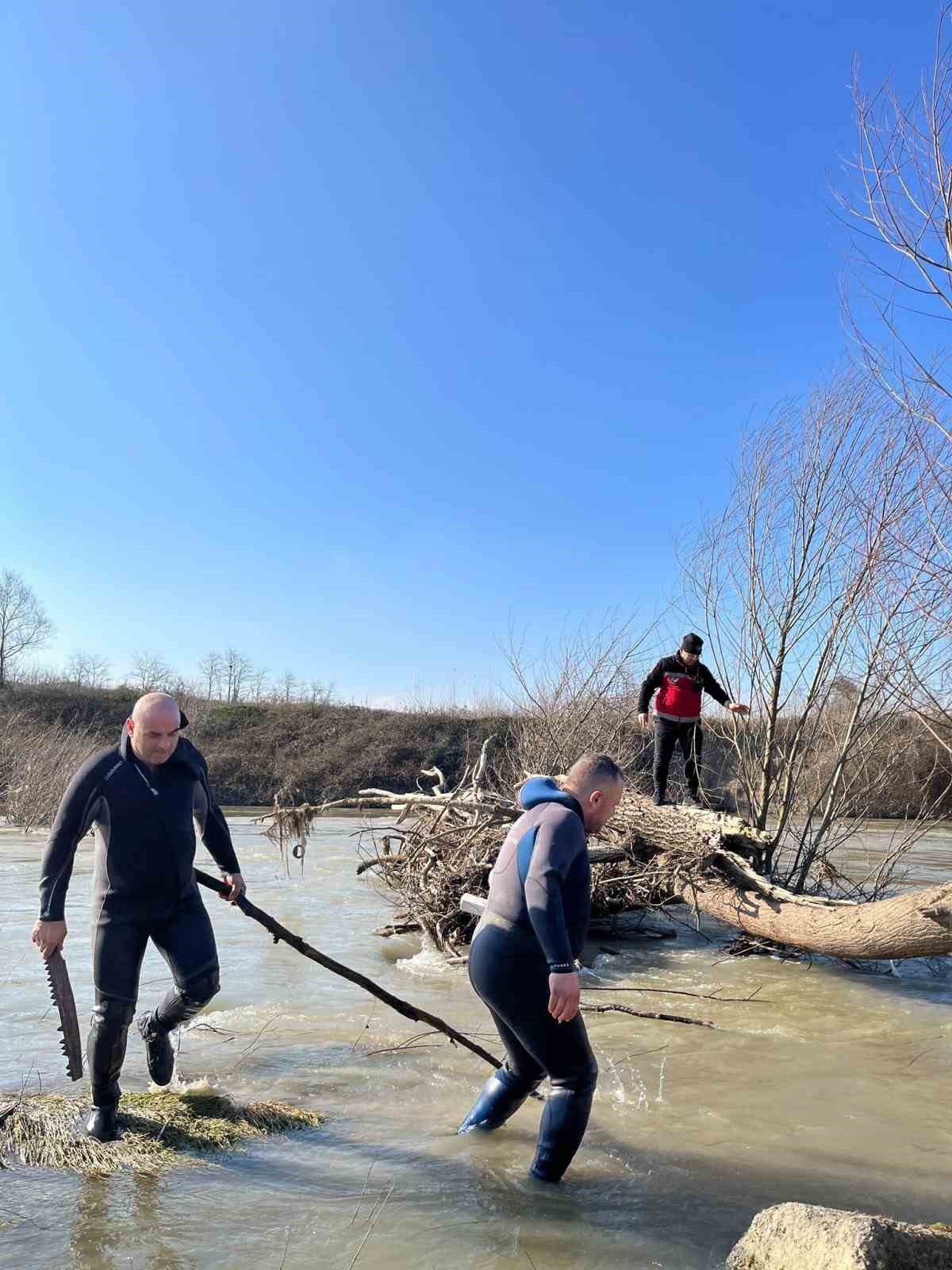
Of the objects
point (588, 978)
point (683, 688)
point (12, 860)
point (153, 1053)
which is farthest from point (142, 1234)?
point (12, 860)

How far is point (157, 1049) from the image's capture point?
446 centimetres

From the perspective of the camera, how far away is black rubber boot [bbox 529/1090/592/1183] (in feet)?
12.1

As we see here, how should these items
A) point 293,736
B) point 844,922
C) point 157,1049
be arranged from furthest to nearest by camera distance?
point 293,736 → point 844,922 → point 157,1049

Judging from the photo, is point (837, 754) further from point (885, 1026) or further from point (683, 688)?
point (885, 1026)

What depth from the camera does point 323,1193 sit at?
12.3ft

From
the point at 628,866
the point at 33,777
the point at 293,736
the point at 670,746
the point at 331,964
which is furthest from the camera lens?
the point at 293,736

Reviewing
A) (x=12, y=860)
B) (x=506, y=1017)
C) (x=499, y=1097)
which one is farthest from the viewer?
(x=12, y=860)

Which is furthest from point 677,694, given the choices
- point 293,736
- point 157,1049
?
point 293,736

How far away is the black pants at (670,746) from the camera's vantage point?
998 centimetres

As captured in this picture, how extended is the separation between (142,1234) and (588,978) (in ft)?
17.9

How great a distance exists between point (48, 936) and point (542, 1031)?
2152 mm

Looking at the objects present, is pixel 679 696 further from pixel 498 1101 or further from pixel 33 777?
pixel 33 777

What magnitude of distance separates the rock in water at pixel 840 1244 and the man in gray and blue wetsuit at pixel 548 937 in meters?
0.84

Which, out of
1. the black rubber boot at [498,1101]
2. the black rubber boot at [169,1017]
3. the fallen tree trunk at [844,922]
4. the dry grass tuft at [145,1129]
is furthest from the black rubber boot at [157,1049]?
the fallen tree trunk at [844,922]
